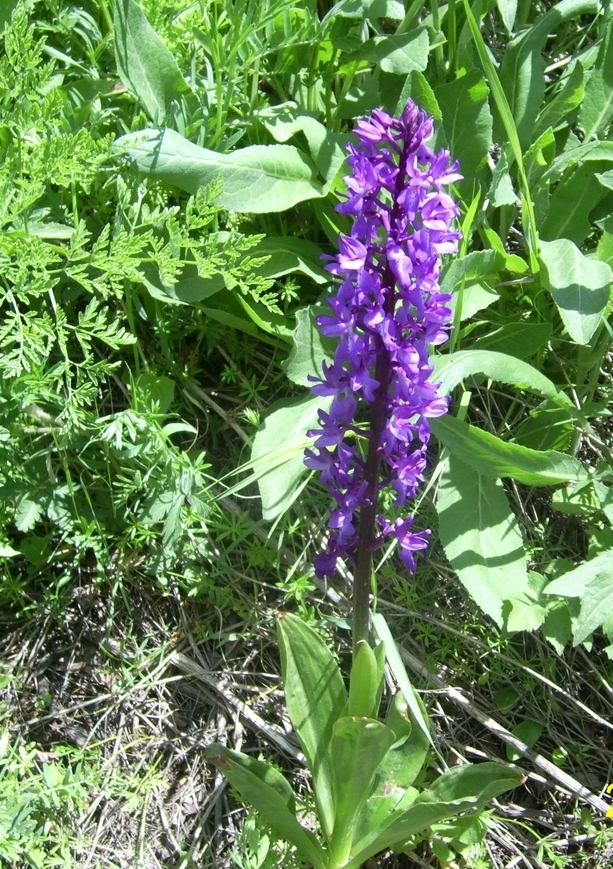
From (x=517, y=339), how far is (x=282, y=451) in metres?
0.85

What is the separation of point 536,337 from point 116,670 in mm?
1662

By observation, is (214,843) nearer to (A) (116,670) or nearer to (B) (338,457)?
(A) (116,670)

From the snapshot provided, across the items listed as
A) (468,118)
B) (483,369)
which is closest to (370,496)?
(483,369)

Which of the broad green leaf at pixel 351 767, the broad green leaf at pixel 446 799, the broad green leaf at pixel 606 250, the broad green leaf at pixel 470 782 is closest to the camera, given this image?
the broad green leaf at pixel 351 767

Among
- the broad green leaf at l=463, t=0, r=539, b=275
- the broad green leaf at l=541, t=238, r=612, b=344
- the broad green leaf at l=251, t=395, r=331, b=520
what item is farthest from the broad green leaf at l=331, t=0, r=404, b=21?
the broad green leaf at l=251, t=395, r=331, b=520

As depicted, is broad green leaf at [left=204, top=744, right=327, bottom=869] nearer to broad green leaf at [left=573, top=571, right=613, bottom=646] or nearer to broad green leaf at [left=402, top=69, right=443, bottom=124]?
broad green leaf at [left=573, top=571, right=613, bottom=646]

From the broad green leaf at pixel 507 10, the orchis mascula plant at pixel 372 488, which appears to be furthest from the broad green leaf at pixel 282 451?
the broad green leaf at pixel 507 10

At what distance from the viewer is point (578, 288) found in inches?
92.8

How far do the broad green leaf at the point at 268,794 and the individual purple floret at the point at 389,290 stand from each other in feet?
2.53

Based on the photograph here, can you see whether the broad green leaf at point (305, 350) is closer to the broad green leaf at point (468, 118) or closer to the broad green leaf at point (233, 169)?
the broad green leaf at point (233, 169)

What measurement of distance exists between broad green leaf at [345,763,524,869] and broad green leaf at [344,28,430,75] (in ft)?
6.48

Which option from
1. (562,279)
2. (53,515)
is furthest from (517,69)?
(53,515)

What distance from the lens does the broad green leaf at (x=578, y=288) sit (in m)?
2.30

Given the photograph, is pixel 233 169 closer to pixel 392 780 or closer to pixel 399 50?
pixel 399 50
